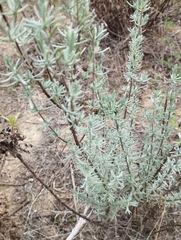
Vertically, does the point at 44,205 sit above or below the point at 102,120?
below

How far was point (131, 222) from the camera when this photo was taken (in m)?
1.59

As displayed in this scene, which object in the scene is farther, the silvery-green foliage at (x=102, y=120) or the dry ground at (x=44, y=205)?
the dry ground at (x=44, y=205)

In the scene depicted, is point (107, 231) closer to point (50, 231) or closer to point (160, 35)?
point (50, 231)

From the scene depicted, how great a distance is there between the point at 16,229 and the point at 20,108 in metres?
1.00

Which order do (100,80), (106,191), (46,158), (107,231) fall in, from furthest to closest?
(46,158)
(107,231)
(106,191)
(100,80)

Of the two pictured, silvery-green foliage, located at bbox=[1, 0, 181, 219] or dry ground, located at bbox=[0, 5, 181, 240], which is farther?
dry ground, located at bbox=[0, 5, 181, 240]

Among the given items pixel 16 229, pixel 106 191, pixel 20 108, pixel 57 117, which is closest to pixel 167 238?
pixel 106 191

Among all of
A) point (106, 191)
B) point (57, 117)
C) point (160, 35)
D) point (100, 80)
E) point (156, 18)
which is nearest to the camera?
point (100, 80)

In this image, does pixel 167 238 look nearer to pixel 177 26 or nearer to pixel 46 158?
pixel 46 158

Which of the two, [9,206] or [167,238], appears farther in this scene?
[9,206]

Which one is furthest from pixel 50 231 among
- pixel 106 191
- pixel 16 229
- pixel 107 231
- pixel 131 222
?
pixel 106 191

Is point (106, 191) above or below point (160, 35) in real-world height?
below

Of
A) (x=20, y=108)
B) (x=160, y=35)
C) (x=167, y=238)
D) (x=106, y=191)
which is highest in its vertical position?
(x=160, y=35)

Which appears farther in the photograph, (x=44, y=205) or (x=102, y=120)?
(x=44, y=205)
